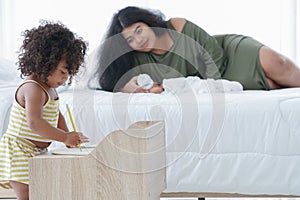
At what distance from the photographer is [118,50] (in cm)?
229

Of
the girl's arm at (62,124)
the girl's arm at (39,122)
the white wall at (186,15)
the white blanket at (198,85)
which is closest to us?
the girl's arm at (39,122)

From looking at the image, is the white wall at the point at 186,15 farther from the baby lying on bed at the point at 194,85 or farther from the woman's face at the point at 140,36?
the baby lying on bed at the point at 194,85

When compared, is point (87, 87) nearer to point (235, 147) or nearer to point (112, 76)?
point (112, 76)

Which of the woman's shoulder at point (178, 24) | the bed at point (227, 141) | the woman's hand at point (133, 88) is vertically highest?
the woman's shoulder at point (178, 24)

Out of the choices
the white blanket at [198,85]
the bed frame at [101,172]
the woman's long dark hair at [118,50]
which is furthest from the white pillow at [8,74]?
the bed frame at [101,172]

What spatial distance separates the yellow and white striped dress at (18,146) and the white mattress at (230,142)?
26 centimetres

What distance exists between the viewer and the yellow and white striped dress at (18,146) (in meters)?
1.48

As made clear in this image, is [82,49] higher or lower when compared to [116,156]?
higher

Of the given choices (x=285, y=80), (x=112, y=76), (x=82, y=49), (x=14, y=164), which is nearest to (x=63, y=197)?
(x=14, y=164)

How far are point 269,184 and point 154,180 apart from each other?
44 cm

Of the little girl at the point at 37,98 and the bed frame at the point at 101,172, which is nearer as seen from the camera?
the bed frame at the point at 101,172

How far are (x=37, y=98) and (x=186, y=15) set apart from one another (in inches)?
66.6

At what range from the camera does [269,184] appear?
1669 mm

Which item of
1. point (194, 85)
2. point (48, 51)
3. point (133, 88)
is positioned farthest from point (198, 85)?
point (48, 51)
